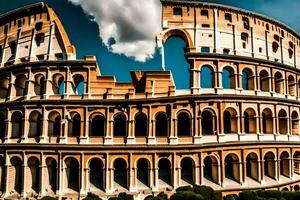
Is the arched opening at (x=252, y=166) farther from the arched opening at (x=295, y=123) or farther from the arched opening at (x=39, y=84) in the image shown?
the arched opening at (x=39, y=84)

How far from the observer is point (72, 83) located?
91.3 feet

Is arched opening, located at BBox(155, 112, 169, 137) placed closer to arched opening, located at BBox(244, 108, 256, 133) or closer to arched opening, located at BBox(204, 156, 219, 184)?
arched opening, located at BBox(204, 156, 219, 184)

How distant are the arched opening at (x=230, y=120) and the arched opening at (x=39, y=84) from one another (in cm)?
1712

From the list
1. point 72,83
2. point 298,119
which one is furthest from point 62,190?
point 298,119

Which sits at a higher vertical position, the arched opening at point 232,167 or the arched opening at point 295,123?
the arched opening at point 295,123

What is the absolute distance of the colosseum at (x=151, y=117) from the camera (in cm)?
2569

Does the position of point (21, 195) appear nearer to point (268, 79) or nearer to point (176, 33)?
point (176, 33)

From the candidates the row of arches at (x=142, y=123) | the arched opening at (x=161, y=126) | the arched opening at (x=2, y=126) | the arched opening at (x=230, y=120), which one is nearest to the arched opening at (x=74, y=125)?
the row of arches at (x=142, y=123)

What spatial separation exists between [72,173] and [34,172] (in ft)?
10.8

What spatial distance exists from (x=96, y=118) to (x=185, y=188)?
33.3 ft

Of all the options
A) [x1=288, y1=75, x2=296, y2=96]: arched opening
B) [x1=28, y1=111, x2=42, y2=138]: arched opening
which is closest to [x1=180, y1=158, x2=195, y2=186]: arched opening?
[x1=28, y1=111, x2=42, y2=138]: arched opening

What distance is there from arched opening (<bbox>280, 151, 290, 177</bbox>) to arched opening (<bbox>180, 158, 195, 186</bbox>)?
940 cm

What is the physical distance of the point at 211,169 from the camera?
26.5m

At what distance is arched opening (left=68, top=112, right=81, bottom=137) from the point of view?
27.1 metres
